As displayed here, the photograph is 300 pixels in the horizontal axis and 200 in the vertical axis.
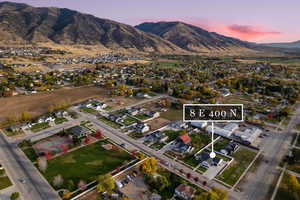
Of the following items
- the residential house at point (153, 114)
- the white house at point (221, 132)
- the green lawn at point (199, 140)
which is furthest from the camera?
the residential house at point (153, 114)

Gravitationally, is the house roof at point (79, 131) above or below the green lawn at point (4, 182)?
above

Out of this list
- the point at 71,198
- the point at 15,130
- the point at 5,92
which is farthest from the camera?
the point at 5,92

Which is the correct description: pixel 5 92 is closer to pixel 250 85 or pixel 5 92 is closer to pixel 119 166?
pixel 119 166

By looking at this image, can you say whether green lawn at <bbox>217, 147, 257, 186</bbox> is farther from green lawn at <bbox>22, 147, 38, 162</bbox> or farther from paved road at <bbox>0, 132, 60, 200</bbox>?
green lawn at <bbox>22, 147, 38, 162</bbox>

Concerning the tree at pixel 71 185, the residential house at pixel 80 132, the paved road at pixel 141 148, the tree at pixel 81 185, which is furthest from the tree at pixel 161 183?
the residential house at pixel 80 132

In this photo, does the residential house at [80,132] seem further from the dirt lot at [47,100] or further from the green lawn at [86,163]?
the dirt lot at [47,100]

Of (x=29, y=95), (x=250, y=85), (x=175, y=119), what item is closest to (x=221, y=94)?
(x=250, y=85)

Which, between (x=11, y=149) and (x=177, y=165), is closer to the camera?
(x=177, y=165)
